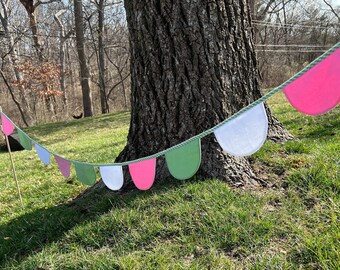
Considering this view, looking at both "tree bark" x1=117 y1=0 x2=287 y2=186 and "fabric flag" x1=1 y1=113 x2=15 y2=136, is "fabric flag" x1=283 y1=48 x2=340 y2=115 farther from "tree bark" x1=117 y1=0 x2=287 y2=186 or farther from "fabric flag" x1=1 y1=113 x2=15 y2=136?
"fabric flag" x1=1 y1=113 x2=15 y2=136

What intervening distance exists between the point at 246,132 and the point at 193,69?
1.14 metres

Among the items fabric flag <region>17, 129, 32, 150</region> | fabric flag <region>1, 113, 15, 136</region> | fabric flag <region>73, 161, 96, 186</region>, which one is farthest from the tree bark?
fabric flag <region>1, 113, 15, 136</region>

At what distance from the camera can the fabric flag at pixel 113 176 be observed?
71.3 inches

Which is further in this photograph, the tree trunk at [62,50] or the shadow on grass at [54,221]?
the tree trunk at [62,50]

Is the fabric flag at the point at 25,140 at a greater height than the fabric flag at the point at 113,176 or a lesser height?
greater

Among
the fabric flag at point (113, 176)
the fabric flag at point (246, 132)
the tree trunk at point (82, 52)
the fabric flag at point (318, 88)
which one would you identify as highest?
the tree trunk at point (82, 52)

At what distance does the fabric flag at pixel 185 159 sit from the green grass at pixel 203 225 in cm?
53

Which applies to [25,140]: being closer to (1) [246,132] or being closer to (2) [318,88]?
(1) [246,132]

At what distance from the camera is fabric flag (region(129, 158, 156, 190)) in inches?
66.9

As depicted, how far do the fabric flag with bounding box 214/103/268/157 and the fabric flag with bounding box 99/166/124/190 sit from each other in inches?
30.0

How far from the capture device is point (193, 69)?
7.40 ft

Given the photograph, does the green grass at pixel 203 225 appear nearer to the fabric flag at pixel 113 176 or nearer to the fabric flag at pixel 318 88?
the fabric flag at pixel 113 176

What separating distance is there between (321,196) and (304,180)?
18cm

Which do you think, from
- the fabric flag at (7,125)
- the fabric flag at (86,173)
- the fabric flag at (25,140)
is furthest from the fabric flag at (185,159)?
the fabric flag at (7,125)
